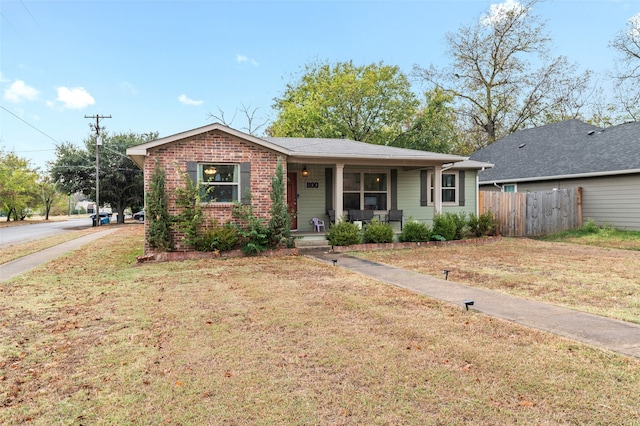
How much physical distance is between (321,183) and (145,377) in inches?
424

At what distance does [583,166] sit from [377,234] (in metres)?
9.84

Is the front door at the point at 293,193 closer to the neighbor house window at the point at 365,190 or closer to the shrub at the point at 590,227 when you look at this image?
the neighbor house window at the point at 365,190

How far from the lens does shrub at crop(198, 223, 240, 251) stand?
9852 mm

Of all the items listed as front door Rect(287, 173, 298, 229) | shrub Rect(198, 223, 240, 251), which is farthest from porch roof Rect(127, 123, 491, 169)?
shrub Rect(198, 223, 240, 251)

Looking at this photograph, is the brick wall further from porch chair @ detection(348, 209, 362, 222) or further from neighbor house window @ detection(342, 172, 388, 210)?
neighbor house window @ detection(342, 172, 388, 210)

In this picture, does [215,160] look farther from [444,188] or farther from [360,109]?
[360,109]

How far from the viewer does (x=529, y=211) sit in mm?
14719

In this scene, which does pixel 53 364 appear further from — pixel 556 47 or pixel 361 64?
pixel 556 47

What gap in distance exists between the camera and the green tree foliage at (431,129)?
2494 centimetres

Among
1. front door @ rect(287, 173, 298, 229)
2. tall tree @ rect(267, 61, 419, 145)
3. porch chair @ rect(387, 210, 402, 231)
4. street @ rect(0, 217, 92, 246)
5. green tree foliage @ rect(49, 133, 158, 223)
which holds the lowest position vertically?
street @ rect(0, 217, 92, 246)

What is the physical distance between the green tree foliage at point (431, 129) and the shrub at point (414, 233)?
14.3 m

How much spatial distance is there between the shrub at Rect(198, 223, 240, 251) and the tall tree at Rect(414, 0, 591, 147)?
24355 mm

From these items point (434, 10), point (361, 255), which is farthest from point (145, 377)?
point (434, 10)

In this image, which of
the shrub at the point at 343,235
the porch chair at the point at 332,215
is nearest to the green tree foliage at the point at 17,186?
the porch chair at the point at 332,215
